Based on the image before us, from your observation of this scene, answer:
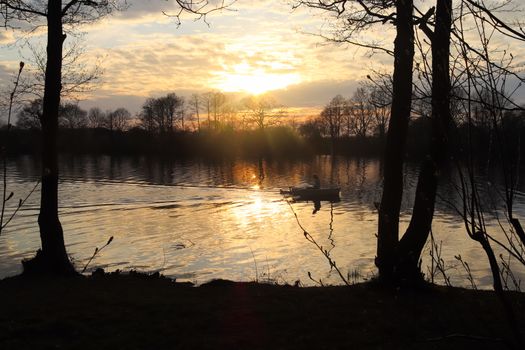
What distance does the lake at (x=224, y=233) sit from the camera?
1492 cm

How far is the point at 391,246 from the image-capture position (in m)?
8.61

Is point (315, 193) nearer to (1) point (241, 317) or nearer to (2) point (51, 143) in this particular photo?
(2) point (51, 143)

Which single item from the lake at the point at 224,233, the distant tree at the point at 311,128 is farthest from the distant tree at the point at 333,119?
the lake at the point at 224,233

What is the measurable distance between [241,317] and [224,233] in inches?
586

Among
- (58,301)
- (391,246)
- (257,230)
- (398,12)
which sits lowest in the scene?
(257,230)

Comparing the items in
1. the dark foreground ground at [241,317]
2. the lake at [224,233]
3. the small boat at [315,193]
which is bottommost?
the lake at [224,233]

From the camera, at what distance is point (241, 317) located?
22.0 feet

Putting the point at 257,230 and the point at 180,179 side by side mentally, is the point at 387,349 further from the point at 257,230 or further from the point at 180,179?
the point at 180,179

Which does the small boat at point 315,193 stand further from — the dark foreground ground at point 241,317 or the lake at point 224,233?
the dark foreground ground at point 241,317

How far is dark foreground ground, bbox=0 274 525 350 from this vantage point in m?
5.70

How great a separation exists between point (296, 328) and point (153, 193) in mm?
30749

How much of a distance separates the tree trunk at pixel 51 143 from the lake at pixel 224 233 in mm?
4179

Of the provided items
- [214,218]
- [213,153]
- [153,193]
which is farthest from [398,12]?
[213,153]

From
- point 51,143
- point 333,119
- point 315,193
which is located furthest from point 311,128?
point 51,143
